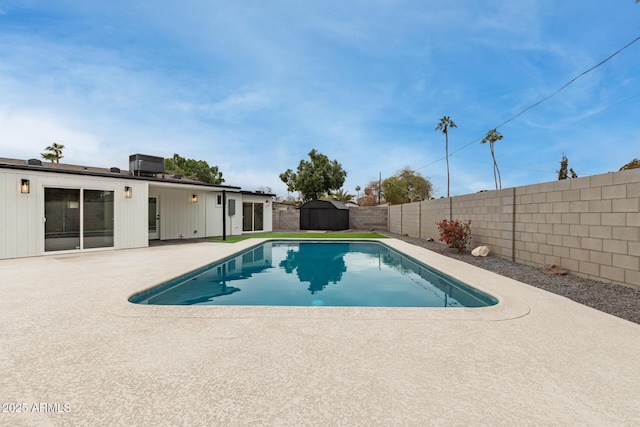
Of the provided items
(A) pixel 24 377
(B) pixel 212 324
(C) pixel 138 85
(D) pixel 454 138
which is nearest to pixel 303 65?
(C) pixel 138 85

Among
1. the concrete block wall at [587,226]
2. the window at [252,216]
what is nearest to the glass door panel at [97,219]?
the window at [252,216]

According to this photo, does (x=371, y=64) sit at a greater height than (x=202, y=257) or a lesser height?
greater

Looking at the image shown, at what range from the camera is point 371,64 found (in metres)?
16.2

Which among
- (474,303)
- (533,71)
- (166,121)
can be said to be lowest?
(474,303)

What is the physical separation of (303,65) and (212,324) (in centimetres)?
1469

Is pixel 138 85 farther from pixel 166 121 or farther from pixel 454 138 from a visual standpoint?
pixel 454 138

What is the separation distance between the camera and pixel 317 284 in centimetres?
684

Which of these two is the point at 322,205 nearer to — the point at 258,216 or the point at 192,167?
the point at 258,216

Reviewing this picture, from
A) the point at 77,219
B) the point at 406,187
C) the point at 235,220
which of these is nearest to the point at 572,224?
the point at 77,219

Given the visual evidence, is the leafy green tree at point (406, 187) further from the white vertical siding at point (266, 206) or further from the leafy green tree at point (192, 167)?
the white vertical siding at point (266, 206)

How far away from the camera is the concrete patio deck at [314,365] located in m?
1.91

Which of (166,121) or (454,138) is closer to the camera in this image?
(166,121)

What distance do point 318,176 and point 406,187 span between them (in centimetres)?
1916

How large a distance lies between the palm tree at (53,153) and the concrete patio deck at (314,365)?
33.9m
